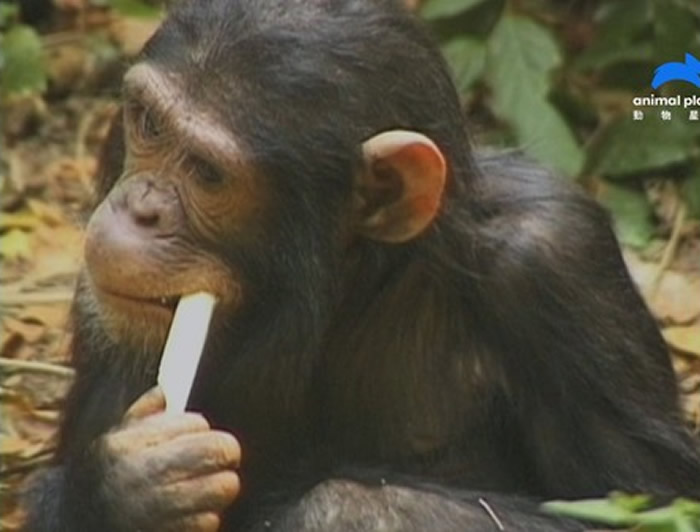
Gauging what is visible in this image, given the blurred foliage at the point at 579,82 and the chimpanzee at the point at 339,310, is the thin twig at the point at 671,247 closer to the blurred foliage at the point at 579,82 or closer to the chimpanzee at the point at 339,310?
the blurred foliage at the point at 579,82

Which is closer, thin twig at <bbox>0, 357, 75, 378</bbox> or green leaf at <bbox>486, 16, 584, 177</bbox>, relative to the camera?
thin twig at <bbox>0, 357, 75, 378</bbox>

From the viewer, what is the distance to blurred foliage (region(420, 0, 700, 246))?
26.0ft

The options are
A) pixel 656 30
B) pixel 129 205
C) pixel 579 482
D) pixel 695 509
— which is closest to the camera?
pixel 695 509

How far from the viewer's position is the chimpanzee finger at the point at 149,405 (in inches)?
214

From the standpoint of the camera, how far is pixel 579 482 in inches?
228

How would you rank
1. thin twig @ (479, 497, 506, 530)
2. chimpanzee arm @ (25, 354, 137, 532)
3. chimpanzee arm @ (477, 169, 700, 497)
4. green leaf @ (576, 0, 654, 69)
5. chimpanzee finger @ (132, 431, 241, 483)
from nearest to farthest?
chimpanzee finger @ (132, 431, 241, 483)
thin twig @ (479, 497, 506, 530)
chimpanzee arm @ (477, 169, 700, 497)
chimpanzee arm @ (25, 354, 137, 532)
green leaf @ (576, 0, 654, 69)

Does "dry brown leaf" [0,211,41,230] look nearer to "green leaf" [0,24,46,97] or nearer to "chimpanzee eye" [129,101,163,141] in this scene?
"green leaf" [0,24,46,97]

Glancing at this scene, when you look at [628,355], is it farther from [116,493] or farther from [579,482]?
[116,493]

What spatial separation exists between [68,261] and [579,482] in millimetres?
2525

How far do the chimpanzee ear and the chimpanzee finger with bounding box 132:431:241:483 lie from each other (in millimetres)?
611

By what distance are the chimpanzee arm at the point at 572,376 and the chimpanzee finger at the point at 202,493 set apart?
82 centimetres

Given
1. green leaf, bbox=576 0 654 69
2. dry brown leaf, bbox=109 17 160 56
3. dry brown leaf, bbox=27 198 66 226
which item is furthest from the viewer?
dry brown leaf, bbox=109 17 160 56

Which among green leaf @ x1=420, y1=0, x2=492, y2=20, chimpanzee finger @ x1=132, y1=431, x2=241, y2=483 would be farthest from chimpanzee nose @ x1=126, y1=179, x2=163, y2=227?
green leaf @ x1=420, y1=0, x2=492, y2=20

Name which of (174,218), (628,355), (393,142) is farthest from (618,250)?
(174,218)
